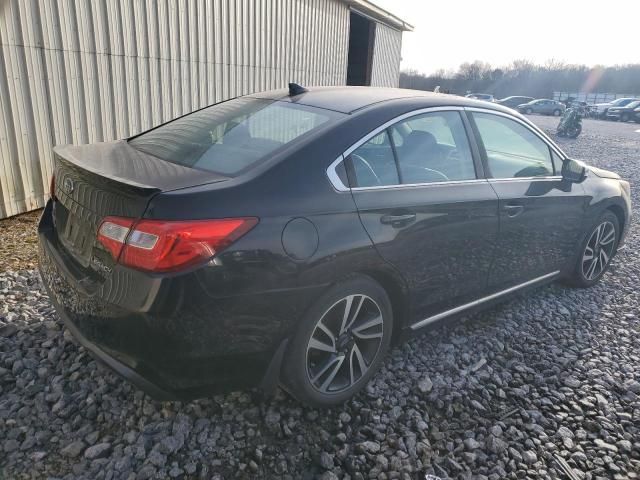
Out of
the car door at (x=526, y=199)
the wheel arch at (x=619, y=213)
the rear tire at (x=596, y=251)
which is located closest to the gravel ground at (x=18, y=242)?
the car door at (x=526, y=199)

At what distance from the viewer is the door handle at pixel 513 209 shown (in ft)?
10.4

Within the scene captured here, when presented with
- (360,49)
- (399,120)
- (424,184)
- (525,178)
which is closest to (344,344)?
(424,184)

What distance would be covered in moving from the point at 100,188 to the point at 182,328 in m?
0.72

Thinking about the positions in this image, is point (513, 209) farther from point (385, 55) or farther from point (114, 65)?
point (385, 55)

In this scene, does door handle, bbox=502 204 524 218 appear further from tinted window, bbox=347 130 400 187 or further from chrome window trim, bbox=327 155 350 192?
chrome window trim, bbox=327 155 350 192

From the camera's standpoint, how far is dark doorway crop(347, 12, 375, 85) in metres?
14.3

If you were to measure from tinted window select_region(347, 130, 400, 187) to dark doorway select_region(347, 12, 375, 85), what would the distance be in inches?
493

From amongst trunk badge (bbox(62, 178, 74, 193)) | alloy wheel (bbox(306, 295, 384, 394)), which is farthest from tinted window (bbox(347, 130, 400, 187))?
trunk badge (bbox(62, 178, 74, 193))

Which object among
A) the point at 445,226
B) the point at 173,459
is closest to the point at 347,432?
the point at 173,459

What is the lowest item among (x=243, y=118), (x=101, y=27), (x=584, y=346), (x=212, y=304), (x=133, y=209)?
(x=584, y=346)

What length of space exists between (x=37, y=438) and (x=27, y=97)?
3.88m

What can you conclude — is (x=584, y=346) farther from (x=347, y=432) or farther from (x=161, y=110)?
(x=161, y=110)

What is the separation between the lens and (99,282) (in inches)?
79.3

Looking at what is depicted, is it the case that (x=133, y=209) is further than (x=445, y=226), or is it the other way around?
(x=445, y=226)
